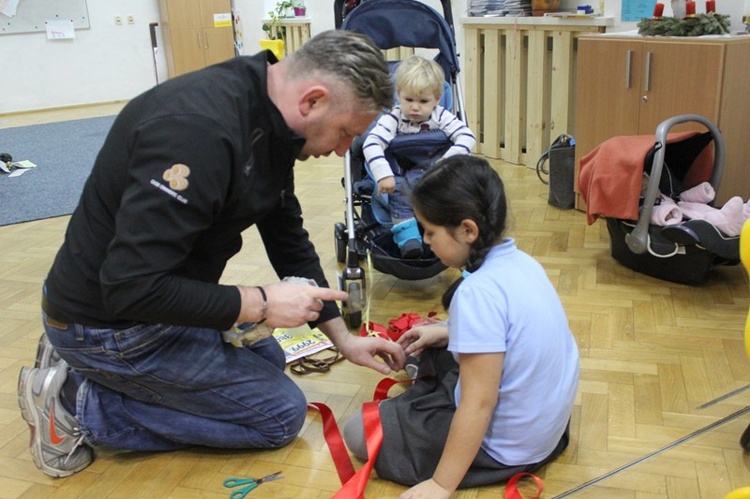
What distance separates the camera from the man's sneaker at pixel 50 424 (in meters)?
1.81

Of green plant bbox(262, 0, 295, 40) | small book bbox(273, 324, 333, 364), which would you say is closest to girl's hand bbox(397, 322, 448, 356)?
small book bbox(273, 324, 333, 364)

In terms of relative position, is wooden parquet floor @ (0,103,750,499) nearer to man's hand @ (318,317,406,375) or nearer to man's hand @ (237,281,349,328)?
man's hand @ (318,317,406,375)

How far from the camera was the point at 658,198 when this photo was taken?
2.79 metres

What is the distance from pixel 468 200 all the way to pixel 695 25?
2087mm

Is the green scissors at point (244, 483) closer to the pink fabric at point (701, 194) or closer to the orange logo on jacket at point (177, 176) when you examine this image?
the orange logo on jacket at point (177, 176)

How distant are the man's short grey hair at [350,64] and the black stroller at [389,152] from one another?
1112 mm

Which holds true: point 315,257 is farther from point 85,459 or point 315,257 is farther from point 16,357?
point 16,357

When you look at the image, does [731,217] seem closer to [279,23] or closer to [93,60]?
[279,23]

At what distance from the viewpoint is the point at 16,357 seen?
97.0 inches

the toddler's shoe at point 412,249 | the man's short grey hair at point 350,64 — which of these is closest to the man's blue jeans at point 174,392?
Result: the man's short grey hair at point 350,64

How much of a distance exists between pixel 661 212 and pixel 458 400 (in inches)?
55.0

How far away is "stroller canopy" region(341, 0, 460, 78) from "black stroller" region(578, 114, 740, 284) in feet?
2.55

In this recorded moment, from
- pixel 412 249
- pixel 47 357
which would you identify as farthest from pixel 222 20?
pixel 47 357

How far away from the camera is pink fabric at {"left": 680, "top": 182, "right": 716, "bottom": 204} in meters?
2.84
